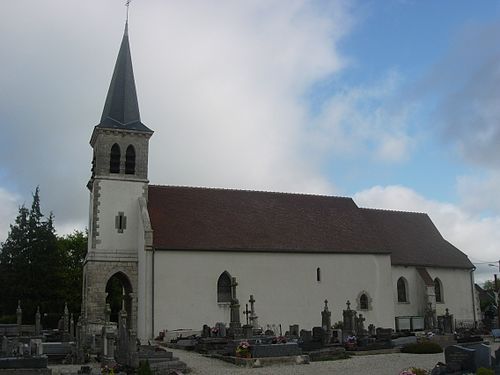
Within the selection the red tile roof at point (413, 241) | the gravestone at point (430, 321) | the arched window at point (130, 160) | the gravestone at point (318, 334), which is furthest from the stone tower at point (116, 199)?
the gravestone at point (430, 321)

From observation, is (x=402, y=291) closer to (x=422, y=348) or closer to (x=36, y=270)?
(x=422, y=348)

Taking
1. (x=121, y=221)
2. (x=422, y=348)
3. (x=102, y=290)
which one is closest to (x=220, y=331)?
(x=102, y=290)

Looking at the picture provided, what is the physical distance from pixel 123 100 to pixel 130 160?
3.61 meters

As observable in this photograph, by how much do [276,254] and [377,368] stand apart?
49.1 ft

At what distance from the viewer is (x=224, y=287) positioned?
30.5 meters

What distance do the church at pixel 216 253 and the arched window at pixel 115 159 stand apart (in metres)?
0.07

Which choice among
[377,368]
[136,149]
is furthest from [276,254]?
[377,368]

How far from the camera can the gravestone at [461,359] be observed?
42.5ft

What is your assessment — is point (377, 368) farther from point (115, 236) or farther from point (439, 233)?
point (439, 233)

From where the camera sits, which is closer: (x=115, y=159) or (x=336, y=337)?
(x=336, y=337)

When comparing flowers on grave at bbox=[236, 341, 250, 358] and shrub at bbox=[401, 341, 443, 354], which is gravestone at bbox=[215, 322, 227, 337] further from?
shrub at bbox=[401, 341, 443, 354]

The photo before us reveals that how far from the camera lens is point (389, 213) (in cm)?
4050

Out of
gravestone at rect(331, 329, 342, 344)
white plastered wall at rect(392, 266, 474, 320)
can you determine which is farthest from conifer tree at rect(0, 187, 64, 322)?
gravestone at rect(331, 329, 342, 344)

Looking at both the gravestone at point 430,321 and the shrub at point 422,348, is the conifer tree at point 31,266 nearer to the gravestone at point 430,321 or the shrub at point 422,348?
the gravestone at point 430,321
